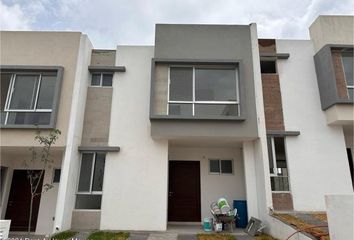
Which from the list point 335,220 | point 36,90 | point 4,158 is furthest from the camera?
point 4,158

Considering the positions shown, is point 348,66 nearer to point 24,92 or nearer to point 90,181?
point 90,181

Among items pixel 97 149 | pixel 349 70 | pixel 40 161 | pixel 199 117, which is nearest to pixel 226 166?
pixel 199 117

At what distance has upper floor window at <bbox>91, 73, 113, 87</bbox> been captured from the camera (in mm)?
9469

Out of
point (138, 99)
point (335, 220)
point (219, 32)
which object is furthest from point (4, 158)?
point (335, 220)

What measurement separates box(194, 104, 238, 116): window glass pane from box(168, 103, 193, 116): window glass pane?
250 millimetres

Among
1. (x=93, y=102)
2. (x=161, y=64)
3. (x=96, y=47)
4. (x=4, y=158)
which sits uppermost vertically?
(x=96, y=47)

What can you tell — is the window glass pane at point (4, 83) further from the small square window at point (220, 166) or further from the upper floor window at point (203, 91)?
the small square window at point (220, 166)

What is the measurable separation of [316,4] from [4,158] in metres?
14.1

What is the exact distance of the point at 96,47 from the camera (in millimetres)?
9891

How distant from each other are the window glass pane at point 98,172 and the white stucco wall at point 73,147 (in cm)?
65

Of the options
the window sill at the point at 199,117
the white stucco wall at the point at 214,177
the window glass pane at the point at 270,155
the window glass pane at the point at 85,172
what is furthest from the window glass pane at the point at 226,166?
the window glass pane at the point at 85,172

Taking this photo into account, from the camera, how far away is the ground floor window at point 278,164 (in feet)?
27.0

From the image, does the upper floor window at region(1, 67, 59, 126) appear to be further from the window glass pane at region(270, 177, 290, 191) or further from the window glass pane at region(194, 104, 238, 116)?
the window glass pane at region(270, 177, 290, 191)

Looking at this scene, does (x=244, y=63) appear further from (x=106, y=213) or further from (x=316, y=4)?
(x=106, y=213)
